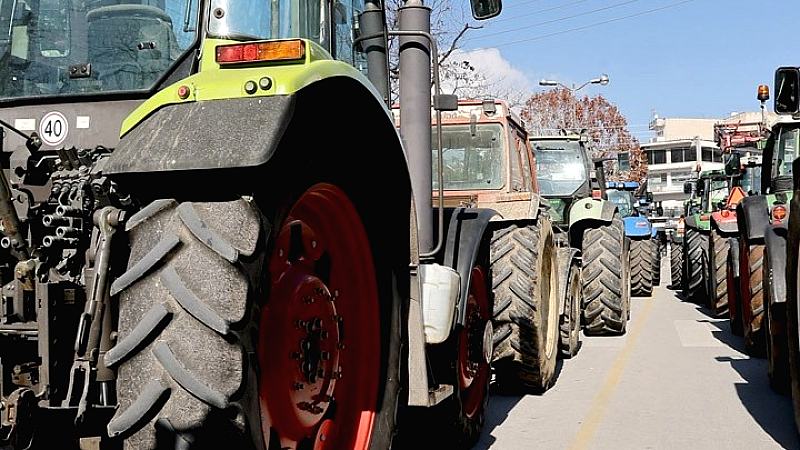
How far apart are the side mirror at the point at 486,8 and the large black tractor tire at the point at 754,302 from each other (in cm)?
475

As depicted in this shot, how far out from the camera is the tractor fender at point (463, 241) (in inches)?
218

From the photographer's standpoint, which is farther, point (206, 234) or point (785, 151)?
point (785, 151)

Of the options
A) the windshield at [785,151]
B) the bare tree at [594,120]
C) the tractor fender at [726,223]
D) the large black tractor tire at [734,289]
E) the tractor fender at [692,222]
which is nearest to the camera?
the windshield at [785,151]

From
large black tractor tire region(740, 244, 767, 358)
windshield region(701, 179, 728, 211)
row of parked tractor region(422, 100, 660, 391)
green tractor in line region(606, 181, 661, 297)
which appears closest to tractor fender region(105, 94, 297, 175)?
row of parked tractor region(422, 100, 660, 391)

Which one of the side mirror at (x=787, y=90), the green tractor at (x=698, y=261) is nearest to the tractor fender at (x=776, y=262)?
the side mirror at (x=787, y=90)

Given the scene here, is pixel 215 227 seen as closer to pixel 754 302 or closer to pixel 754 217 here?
pixel 754 302

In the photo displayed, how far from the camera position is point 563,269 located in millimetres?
9242

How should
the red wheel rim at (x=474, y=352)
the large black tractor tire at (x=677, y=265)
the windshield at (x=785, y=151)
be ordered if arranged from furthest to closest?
the large black tractor tire at (x=677, y=265) → the windshield at (x=785, y=151) → the red wheel rim at (x=474, y=352)

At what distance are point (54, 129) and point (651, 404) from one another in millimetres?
5657

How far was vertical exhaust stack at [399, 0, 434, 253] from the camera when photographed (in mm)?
5027

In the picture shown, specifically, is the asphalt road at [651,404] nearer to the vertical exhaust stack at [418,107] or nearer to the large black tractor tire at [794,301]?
the large black tractor tire at [794,301]

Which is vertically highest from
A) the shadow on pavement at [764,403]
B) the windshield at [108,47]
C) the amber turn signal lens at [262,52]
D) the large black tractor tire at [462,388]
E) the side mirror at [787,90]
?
the side mirror at [787,90]

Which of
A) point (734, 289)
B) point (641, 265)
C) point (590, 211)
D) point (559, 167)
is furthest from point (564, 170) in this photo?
point (641, 265)

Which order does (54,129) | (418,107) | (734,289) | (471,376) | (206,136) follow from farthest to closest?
(734,289) < (471,376) < (418,107) < (54,129) < (206,136)
